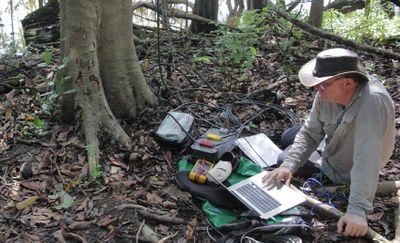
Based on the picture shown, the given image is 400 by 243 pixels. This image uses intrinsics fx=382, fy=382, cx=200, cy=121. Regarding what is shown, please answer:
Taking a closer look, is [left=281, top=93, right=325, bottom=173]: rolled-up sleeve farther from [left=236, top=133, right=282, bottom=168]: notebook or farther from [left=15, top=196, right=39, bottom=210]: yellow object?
[left=15, top=196, right=39, bottom=210]: yellow object

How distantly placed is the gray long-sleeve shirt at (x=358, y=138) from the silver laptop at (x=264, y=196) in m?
0.25

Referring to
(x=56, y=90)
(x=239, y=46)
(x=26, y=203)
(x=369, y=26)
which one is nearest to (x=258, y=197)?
(x=26, y=203)

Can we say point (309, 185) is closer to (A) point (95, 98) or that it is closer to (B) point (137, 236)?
(B) point (137, 236)

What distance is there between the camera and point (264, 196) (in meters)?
2.92

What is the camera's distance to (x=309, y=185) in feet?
10.7

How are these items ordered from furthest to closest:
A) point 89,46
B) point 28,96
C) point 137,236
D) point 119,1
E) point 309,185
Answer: point 28,96, point 119,1, point 89,46, point 309,185, point 137,236

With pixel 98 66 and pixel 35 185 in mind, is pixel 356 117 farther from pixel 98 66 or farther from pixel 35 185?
pixel 35 185

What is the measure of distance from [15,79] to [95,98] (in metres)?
1.67

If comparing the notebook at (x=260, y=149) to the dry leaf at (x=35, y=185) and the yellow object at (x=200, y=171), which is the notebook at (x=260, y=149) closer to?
the yellow object at (x=200, y=171)

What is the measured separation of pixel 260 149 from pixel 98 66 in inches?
71.1

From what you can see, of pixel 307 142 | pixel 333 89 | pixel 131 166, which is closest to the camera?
pixel 333 89

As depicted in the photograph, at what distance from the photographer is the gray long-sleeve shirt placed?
254cm

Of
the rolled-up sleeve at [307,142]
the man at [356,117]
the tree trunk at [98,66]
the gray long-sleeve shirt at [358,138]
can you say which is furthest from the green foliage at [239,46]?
the man at [356,117]

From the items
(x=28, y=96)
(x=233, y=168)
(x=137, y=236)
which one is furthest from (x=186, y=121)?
(x=28, y=96)
